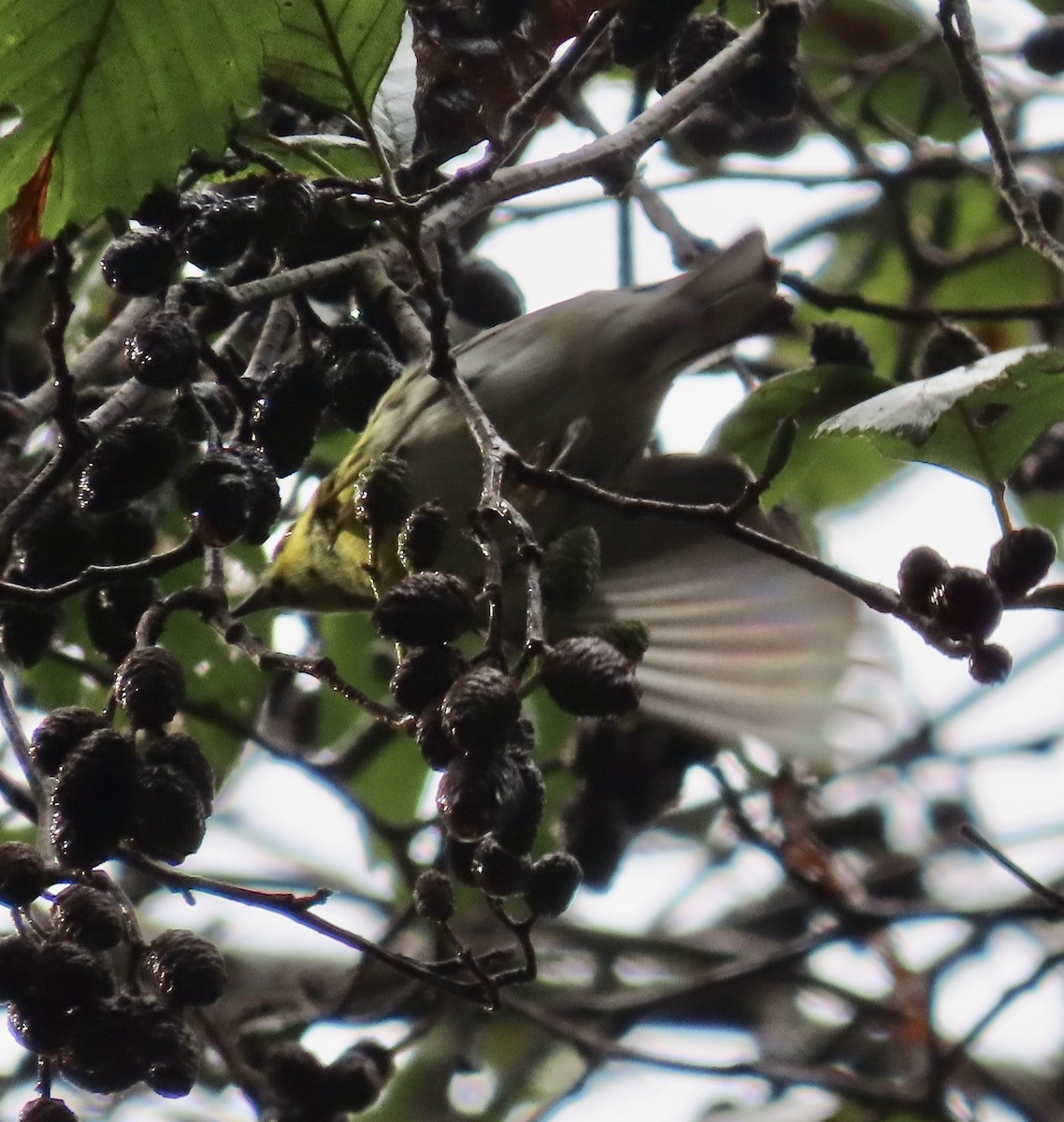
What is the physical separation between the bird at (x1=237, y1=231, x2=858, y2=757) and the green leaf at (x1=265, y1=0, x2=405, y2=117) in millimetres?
700

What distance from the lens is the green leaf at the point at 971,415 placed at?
4.93 ft

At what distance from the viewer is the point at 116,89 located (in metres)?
1.68

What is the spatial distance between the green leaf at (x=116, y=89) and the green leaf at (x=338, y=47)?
72 mm

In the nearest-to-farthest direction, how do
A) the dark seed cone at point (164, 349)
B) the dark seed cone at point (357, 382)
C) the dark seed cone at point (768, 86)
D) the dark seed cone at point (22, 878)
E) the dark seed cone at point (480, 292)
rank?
the dark seed cone at point (22, 878) → the dark seed cone at point (164, 349) → the dark seed cone at point (357, 382) → the dark seed cone at point (768, 86) → the dark seed cone at point (480, 292)

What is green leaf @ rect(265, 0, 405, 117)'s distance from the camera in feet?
5.20

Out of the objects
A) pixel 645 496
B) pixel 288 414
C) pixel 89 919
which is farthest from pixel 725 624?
pixel 89 919

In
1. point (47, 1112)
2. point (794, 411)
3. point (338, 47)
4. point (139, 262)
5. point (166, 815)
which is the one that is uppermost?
point (338, 47)

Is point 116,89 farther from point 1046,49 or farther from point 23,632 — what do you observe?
point 1046,49

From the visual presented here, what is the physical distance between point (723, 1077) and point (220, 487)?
4.28 ft

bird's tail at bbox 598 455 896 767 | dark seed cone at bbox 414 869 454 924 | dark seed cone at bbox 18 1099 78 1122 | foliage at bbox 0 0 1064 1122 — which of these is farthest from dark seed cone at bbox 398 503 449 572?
bird's tail at bbox 598 455 896 767

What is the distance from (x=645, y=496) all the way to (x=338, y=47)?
1.03m

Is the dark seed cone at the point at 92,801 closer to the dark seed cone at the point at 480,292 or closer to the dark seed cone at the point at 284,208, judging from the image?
the dark seed cone at the point at 284,208

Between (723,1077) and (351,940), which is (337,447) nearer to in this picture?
(723,1077)

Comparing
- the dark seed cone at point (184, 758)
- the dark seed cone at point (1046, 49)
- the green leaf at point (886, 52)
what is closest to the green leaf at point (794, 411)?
the dark seed cone at point (184, 758)
